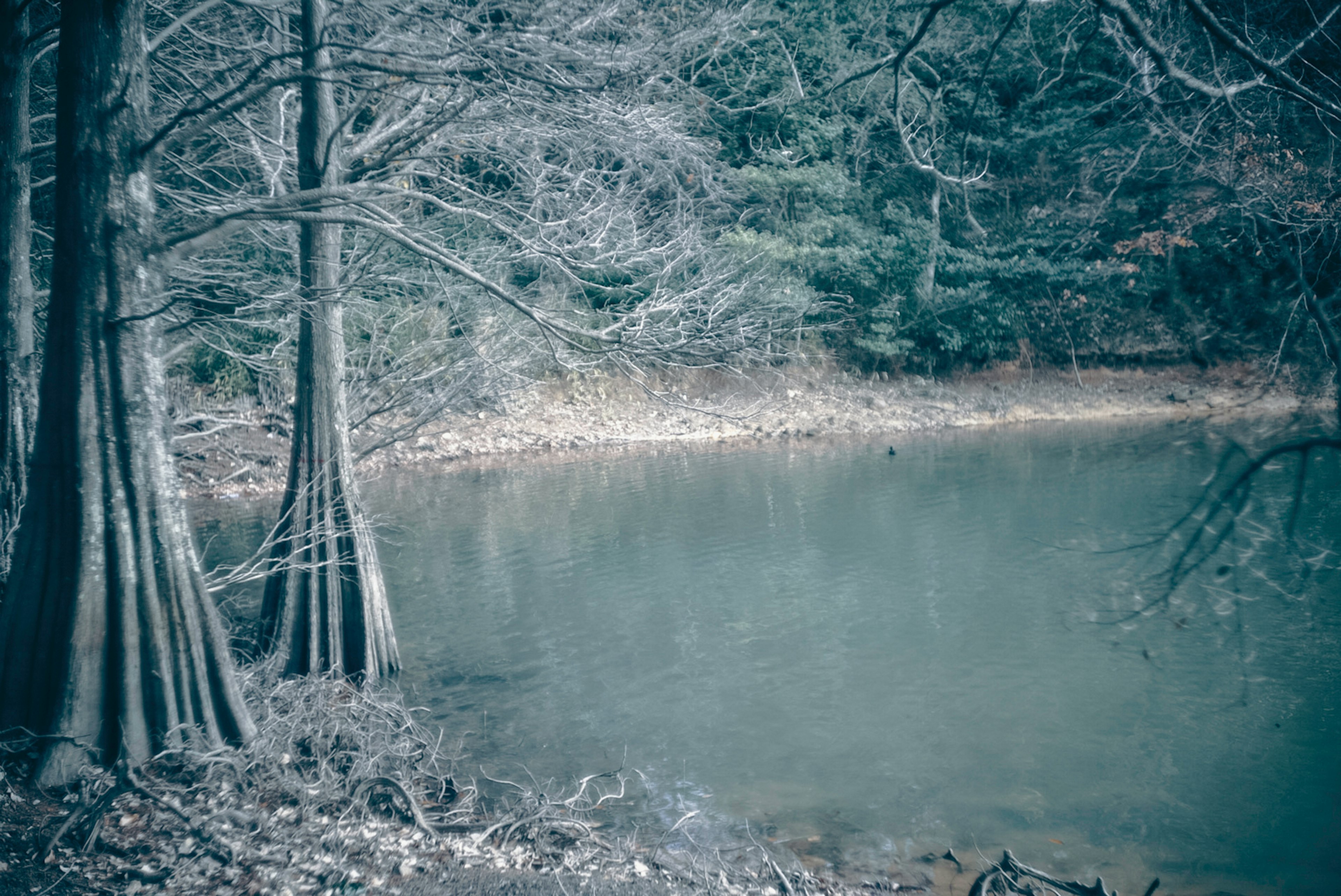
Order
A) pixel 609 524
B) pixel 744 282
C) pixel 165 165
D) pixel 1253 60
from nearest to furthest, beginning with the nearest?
pixel 1253 60 → pixel 744 282 → pixel 165 165 → pixel 609 524

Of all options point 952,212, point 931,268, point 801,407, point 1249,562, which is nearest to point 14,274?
point 1249,562

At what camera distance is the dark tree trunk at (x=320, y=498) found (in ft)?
23.8

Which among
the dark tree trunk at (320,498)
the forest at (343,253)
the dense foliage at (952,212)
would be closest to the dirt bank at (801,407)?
the dense foliage at (952,212)

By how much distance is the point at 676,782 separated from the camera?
20.6 ft

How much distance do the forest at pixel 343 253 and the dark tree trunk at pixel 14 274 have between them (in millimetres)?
32

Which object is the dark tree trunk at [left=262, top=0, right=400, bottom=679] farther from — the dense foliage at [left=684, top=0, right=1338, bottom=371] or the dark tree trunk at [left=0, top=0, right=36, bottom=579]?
the dense foliage at [left=684, top=0, right=1338, bottom=371]

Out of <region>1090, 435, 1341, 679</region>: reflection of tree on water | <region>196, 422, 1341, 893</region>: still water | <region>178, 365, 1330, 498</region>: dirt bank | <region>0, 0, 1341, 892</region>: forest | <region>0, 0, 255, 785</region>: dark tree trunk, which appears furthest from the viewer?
<region>178, 365, 1330, 498</region>: dirt bank

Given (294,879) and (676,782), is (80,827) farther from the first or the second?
(676,782)

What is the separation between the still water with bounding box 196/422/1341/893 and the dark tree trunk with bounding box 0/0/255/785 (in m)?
2.78

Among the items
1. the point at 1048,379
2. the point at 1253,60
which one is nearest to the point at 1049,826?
the point at 1253,60

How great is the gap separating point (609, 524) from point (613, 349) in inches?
A: 351

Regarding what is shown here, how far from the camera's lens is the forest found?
3.98m

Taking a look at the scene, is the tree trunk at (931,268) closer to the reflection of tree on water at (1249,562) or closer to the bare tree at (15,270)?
the reflection of tree on water at (1249,562)

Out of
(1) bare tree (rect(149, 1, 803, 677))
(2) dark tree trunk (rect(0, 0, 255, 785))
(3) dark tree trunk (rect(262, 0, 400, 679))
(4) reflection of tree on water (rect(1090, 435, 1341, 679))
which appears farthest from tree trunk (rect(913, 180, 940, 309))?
(2) dark tree trunk (rect(0, 0, 255, 785))
